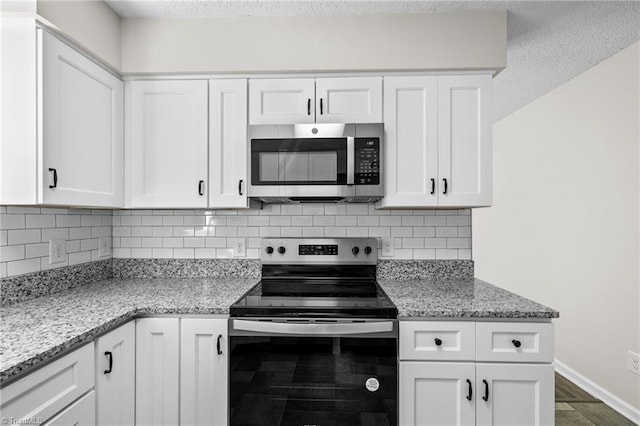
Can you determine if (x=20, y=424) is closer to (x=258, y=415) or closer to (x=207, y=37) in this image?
(x=258, y=415)

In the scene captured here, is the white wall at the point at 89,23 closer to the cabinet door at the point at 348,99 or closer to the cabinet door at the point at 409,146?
the cabinet door at the point at 348,99

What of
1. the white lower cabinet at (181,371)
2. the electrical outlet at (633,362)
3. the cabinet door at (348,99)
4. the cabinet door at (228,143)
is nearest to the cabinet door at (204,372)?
the white lower cabinet at (181,371)

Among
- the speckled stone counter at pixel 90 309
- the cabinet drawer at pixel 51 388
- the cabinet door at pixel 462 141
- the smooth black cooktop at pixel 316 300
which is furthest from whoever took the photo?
the cabinet door at pixel 462 141

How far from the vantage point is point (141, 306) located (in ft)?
5.78

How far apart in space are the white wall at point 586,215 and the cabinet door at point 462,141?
124 centimetres

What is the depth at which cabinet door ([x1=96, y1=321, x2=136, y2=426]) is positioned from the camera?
4.97 ft

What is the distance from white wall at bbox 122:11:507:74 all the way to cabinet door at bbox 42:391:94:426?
1.67m

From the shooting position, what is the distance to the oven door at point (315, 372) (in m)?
1.72

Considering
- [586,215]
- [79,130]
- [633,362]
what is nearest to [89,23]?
[79,130]

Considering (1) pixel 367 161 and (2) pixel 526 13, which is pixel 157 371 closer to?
(1) pixel 367 161

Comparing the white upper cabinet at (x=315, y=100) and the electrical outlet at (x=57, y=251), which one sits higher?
the white upper cabinet at (x=315, y=100)

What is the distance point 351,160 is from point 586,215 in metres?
2.10

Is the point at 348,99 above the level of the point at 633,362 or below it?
above

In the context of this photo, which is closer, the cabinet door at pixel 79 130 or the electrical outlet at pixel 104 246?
the cabinet door at pixel 79 130
